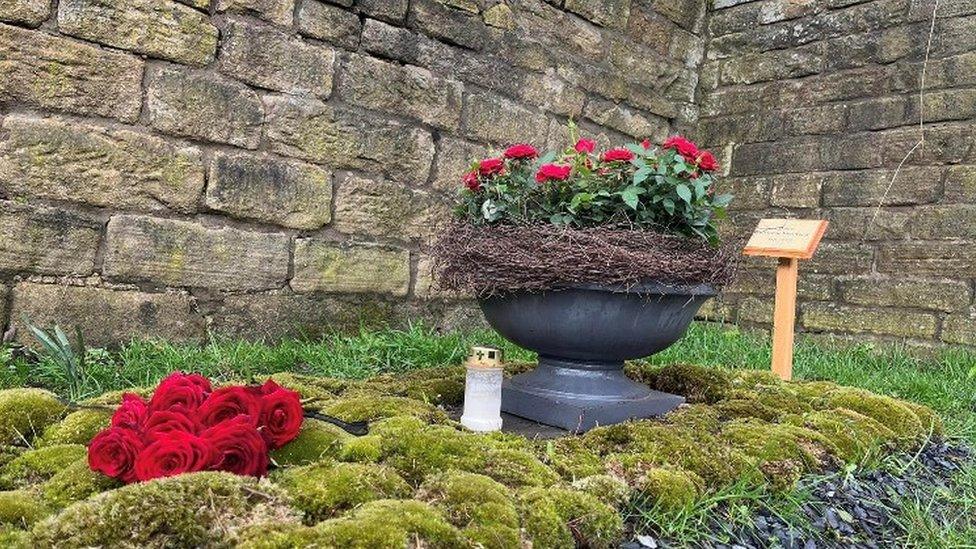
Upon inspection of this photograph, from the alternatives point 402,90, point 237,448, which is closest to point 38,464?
point 237,448

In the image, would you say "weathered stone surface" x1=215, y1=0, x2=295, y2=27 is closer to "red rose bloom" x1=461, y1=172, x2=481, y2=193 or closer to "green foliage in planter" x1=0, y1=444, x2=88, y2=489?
"red rose bloom" x1=461, y1=172, x2=481, y2=193

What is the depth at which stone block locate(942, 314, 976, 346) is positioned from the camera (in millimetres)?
4008

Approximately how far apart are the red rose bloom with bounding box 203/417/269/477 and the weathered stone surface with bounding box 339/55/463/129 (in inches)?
90.2

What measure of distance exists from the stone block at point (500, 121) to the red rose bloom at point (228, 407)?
2562 mm

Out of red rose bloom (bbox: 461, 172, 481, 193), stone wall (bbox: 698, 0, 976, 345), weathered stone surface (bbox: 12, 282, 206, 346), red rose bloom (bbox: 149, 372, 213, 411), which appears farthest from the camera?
stone wall (bbox: 698, 0, 976, 345)

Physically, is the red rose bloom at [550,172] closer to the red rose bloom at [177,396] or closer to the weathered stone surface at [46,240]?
the red rose bloom at [177,396]

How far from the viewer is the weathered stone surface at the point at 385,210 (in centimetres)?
346

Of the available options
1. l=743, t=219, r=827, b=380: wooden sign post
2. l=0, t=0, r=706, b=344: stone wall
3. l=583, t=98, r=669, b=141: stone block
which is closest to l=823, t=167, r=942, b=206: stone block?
l=583, t=98, r=669, b=141: stone block

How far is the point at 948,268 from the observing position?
13.5 ft

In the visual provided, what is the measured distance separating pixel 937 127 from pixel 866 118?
1.27ft

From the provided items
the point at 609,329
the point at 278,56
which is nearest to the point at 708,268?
the point at 609,329

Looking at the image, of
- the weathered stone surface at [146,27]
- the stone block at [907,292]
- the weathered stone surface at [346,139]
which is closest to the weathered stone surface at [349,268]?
the weathered stone surface at [346,139]

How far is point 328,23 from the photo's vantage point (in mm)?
3354

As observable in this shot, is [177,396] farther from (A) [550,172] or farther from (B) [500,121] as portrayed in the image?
(B) [500,121]
